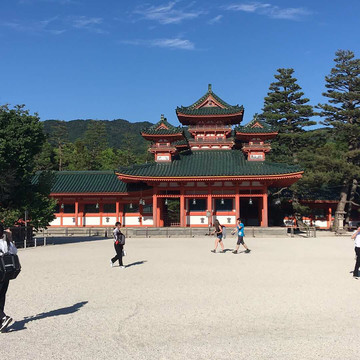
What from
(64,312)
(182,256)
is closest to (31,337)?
(64,312)

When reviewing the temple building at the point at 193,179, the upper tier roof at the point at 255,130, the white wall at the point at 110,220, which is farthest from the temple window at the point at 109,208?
the upper tier roof at the point at 255,130

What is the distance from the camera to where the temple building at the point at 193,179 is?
105 feet

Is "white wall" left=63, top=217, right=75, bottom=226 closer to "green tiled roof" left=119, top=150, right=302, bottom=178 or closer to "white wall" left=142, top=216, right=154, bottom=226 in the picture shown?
"white wall" left=142, top=216, right=154, bottom=226

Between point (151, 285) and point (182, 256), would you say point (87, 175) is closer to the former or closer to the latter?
point (182, 256)

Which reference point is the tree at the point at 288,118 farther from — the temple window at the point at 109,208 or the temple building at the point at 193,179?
the temple window at the point at 109,208

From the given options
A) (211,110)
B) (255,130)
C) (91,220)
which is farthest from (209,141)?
(91,220)

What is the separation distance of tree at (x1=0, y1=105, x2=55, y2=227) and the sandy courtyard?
7809 millimetres

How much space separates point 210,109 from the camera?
37500 mm

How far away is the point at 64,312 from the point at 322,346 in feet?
15.6

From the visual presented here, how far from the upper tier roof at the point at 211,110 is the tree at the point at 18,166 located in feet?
57.2

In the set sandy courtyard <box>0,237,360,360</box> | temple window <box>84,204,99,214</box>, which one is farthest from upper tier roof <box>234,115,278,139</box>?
sandy courtyard <box>0,237,360,360</box>

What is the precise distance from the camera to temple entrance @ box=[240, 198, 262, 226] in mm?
35781

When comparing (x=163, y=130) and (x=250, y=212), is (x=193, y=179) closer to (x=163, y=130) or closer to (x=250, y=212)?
(x=163, y=130)

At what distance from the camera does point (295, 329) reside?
250 inches
